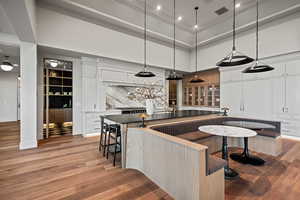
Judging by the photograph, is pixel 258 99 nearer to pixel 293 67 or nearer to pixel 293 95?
pixel 293 95

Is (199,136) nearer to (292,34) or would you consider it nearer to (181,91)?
(292,34)

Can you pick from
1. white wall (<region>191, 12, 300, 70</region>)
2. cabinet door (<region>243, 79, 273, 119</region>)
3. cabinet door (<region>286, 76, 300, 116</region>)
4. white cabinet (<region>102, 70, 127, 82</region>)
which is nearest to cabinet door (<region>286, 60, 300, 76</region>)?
cabinet door (<region>286, 76, 300, 116</region>)

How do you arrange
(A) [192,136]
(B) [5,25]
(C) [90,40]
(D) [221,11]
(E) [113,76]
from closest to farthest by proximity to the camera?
(A) [192,136]
(B) [5,25]
(D) [221,11]
(C) [90,40]
(E) [113,76]

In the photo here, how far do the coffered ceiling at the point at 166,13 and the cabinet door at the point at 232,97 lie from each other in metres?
2.04

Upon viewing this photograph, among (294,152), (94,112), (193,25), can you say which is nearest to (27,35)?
(94,112)

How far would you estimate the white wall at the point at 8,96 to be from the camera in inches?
259

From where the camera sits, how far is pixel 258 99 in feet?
15.9

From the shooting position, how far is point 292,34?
13.3ft

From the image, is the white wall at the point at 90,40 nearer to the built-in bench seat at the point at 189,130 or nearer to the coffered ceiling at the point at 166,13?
the coffered ceiling at the point at 166,13

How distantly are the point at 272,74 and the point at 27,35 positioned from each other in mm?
6962

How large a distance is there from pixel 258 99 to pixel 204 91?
2355 millimetres

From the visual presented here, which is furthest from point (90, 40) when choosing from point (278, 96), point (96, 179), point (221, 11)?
point (278, 96)

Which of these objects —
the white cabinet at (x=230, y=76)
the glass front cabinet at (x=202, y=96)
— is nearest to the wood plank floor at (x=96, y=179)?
the white cabinet at (x=230, y=76)

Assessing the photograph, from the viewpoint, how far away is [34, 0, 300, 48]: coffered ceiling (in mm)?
3678
